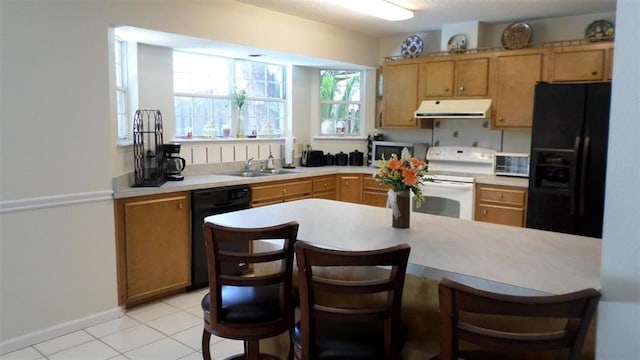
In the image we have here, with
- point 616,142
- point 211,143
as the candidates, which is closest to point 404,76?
point 211,143

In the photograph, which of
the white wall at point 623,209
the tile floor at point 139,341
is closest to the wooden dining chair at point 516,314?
the white wall at point 623,209

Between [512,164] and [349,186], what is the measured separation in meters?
1.74

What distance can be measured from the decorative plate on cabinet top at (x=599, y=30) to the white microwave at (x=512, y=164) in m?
1.23

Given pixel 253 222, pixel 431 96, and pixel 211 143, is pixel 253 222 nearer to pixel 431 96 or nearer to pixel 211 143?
pixel 211 143

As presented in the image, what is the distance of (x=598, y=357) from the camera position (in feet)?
4.66

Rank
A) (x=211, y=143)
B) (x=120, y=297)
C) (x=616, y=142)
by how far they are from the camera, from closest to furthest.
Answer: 1. (x=616, y=142)
2. (x=120, y=297)
3. (x=211, y=143)

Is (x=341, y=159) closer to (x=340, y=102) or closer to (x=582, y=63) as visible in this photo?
(x=340, y=102)

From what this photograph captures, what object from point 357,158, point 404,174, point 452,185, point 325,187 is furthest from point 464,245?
point 357,158

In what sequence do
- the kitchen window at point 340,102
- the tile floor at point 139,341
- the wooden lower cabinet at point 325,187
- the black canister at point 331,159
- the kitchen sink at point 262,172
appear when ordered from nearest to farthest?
the tile floor at point 139,341 < the kitchen sink at point 262,172 < the wooden lower cabinet at point 325,187 < the black canister at point 331,159 < the kitchen window at point 340,102

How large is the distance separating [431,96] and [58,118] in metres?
3.67

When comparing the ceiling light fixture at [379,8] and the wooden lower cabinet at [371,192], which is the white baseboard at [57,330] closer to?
the wooden lower cabinet at [371,192]

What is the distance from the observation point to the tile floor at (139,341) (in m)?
2.87

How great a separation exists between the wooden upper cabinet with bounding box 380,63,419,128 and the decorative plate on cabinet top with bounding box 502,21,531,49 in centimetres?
97

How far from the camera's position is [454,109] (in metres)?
4.91
